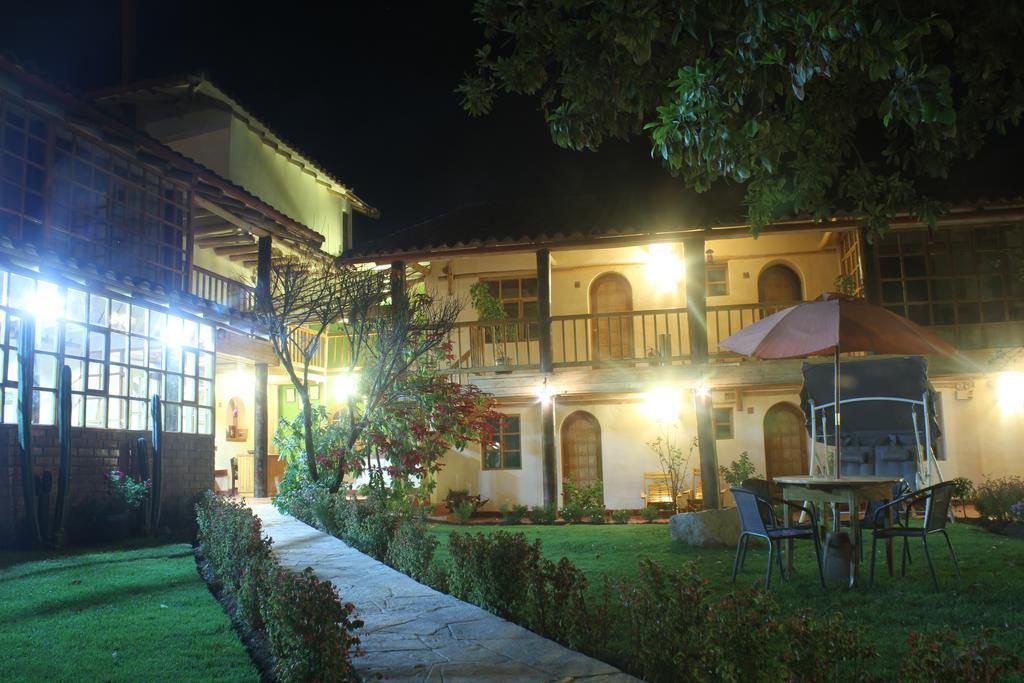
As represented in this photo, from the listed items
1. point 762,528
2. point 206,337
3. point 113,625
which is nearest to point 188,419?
point 206,337

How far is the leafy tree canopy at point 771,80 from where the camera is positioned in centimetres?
426

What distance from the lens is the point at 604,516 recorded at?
13273mm

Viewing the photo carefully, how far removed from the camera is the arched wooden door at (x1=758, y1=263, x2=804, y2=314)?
15578mm

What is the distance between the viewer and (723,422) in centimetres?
1548

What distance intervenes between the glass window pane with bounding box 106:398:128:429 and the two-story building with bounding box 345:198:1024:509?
15.8 ft

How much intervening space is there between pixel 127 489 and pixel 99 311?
2.53 metres

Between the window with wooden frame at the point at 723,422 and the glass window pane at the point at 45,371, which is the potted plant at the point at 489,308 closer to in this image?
the window with wooden frame at the point at 723,422

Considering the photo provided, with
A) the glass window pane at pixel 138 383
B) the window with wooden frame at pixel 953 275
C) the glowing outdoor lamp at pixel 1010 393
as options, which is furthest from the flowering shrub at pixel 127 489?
the glowing outdoor lamp at pixel 1010 393

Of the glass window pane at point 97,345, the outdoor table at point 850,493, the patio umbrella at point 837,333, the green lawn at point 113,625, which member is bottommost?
the green lawn at point 113,625

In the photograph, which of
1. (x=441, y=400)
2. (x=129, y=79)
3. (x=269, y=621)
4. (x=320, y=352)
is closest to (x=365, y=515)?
(x=441, y=400)

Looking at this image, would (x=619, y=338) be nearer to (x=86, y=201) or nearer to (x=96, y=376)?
(x=96, y=376)

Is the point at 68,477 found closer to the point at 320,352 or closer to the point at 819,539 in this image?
the point at 819,539

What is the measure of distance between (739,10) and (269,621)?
14.1 feet

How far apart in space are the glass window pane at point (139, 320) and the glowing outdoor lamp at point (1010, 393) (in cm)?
1390
